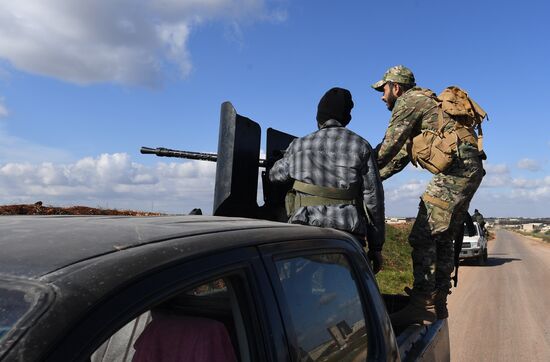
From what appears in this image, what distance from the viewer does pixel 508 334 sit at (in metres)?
7.21

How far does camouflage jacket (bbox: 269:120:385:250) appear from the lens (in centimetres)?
372

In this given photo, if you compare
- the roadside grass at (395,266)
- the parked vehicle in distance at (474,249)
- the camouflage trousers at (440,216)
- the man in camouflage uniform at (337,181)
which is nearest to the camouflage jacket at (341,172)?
the man in camouflage uniform at (337,181)

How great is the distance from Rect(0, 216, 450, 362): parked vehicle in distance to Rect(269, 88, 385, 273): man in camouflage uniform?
4.50 ft

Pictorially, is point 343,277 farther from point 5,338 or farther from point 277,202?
point 277,202

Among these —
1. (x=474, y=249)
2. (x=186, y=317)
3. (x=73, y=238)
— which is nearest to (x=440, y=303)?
(x=186, y=317)

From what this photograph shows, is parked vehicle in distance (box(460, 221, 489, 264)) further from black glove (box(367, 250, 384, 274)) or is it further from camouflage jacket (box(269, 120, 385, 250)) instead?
camouflage jacket (box(269, 120, 385, 250))

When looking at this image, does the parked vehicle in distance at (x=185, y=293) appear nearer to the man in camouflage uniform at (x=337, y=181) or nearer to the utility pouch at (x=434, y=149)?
the man in camouflage uniform at (x=337, y=181)

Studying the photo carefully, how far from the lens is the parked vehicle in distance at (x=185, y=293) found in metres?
1.05

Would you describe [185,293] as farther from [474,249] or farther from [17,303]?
[474,249]

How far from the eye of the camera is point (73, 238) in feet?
4.51

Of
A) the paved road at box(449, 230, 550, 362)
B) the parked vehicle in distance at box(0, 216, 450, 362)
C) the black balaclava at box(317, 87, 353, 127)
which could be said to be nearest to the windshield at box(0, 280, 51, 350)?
the parked vehicle in distance at box(0, 216, 450, 362)

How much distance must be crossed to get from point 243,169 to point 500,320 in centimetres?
600

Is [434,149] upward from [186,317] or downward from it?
upward

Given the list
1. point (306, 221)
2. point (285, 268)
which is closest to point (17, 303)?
point (285, 268)
